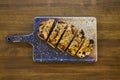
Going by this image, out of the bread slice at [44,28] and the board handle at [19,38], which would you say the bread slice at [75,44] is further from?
the board handle at [19,38]

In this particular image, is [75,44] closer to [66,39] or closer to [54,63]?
[66,39]

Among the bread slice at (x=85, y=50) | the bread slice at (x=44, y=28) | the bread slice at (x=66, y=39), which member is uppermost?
the bread slice at (x=44, y=28)

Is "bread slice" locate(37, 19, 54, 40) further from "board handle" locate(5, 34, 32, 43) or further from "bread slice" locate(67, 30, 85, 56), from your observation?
"bread slice" locate(67, 30, 85, 56)

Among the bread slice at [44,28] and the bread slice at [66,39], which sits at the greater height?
the bread slice at [44,28]

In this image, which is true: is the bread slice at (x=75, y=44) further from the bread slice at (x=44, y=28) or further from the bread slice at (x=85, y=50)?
the bread slice at (x=44, y=28)

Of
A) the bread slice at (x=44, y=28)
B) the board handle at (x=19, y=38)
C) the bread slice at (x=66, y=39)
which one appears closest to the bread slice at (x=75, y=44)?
the bread slice at (x=66, y=39)

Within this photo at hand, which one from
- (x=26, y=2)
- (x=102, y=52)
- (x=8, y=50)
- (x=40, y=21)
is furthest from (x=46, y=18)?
(x=102, y=52)
